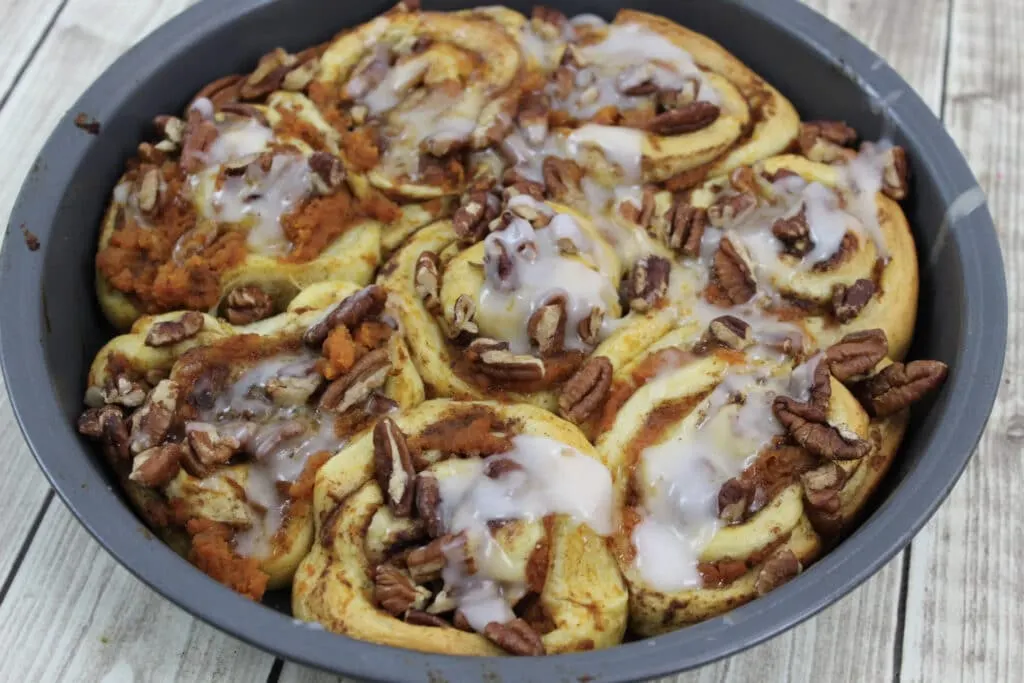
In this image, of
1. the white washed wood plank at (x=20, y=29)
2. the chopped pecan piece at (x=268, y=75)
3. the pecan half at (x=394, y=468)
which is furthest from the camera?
the white washed wood plank at (x=20, y=29)

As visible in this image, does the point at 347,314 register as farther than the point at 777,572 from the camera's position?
Yes

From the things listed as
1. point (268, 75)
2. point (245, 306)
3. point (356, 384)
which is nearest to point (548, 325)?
point (356, 384)

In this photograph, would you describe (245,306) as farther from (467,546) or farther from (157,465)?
(467,546)

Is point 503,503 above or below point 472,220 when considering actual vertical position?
below

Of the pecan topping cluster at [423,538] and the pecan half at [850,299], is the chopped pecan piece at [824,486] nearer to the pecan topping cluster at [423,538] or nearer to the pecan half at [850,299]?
the pecan half at [850,299]

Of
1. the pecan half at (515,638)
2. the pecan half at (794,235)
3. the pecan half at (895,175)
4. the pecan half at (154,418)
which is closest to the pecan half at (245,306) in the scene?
the pecan half at (154,418)
